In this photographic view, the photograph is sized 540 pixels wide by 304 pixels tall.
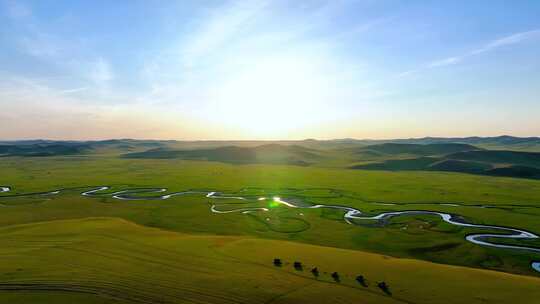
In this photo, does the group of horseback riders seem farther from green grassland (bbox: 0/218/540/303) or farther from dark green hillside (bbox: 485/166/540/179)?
dark green hillside (bbox: 485/166/540/179)

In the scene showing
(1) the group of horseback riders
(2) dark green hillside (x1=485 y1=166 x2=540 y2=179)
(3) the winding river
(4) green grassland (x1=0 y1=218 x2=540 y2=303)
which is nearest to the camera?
(4) green grassland (x1=0 y1=218 x2=540 y2=303)

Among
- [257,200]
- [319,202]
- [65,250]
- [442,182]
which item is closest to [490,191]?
[442,182]

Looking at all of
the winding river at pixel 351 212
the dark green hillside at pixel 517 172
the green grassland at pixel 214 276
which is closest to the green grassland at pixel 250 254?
the green grassland at pixel 214 276

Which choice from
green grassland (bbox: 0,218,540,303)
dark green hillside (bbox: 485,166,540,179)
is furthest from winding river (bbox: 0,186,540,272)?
dark green hillside (bbox: 485,166,540,179)

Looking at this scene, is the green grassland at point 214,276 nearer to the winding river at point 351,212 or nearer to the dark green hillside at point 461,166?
the winding river at point 351,212

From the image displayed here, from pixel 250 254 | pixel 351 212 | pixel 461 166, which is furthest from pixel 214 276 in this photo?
pixel 461 166

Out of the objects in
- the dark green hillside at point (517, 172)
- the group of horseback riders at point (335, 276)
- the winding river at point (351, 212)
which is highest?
the dark green hillside at point (517, 172)

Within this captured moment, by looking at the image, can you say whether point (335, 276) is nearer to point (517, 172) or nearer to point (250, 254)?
point (250, 254)

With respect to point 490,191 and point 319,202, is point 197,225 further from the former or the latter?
point 490,191
